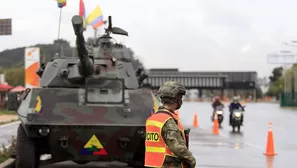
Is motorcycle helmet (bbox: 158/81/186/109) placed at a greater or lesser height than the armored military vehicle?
greater

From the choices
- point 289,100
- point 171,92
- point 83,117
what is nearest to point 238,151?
point 83,117

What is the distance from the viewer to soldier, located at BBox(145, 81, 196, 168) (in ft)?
16.4

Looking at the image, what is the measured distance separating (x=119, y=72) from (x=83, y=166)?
212cm

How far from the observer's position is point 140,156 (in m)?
10.8

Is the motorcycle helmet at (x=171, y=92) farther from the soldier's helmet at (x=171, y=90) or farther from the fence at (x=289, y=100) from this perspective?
the fence at (x=289, y=100)

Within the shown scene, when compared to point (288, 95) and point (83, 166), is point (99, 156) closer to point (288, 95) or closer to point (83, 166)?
point (83, 166)

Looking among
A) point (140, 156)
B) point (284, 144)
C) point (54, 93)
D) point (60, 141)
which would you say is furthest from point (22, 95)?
point (284, 144)

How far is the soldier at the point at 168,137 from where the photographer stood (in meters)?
4.98

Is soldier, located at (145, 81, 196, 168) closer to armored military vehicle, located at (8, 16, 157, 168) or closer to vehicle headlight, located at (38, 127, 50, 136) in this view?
armored military vehicle, located at (8, 16, 157, 168)

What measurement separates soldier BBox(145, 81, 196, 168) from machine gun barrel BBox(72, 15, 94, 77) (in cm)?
390

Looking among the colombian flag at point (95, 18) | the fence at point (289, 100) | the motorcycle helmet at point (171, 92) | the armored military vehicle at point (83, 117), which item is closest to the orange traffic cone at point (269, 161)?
the armored military vehicle at point (83, 117)

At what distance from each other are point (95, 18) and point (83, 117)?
1943 cm

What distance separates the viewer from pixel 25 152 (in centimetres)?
1016

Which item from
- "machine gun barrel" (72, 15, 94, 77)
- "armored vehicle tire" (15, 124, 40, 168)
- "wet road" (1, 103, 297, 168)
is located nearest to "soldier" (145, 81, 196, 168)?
"machine gun barrel" (72, 15, 94, 77)
